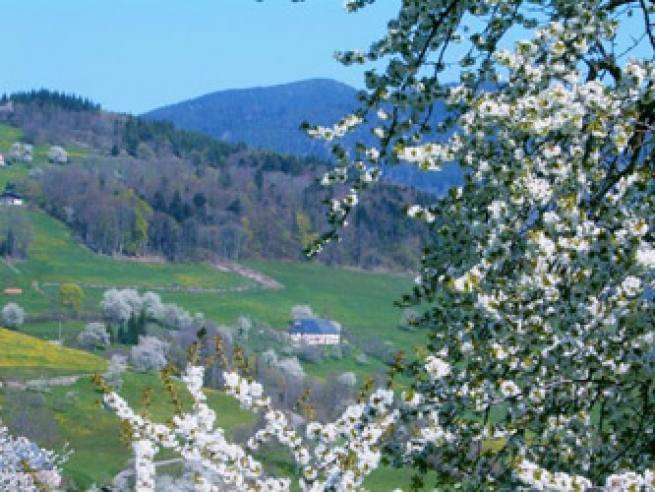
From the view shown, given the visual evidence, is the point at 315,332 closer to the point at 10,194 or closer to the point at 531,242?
the point at 10,194

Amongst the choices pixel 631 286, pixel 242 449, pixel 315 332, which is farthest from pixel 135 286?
pixel 631 286

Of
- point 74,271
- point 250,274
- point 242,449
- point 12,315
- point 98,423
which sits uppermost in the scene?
point 242,449

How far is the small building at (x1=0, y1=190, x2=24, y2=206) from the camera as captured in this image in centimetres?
16450

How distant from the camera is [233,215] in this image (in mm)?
191375

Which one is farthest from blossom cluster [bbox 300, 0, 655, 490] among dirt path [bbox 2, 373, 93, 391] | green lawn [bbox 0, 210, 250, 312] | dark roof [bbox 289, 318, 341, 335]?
green lawn [bbox 0, 210, 250, 312]

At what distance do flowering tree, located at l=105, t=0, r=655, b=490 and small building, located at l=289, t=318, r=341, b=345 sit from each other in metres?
114

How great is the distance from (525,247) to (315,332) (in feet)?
387

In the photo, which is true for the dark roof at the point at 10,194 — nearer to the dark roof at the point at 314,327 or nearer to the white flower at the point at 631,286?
the dark roof at the point at 314,327

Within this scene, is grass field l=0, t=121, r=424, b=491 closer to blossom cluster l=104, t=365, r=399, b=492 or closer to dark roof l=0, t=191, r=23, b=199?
dark roof l=0, t=191, r=23, b=199

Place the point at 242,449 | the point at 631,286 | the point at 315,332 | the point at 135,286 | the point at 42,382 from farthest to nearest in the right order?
the point at 135,286 → the point at 315,332 → the point at 42,382 → the point at 242,449 → the point at 631,286

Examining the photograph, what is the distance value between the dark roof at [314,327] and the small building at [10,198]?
59671mm

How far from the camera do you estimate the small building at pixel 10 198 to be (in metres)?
164

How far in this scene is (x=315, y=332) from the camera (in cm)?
12281

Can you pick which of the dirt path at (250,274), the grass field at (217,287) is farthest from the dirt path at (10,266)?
the dirt path at (250,274)
